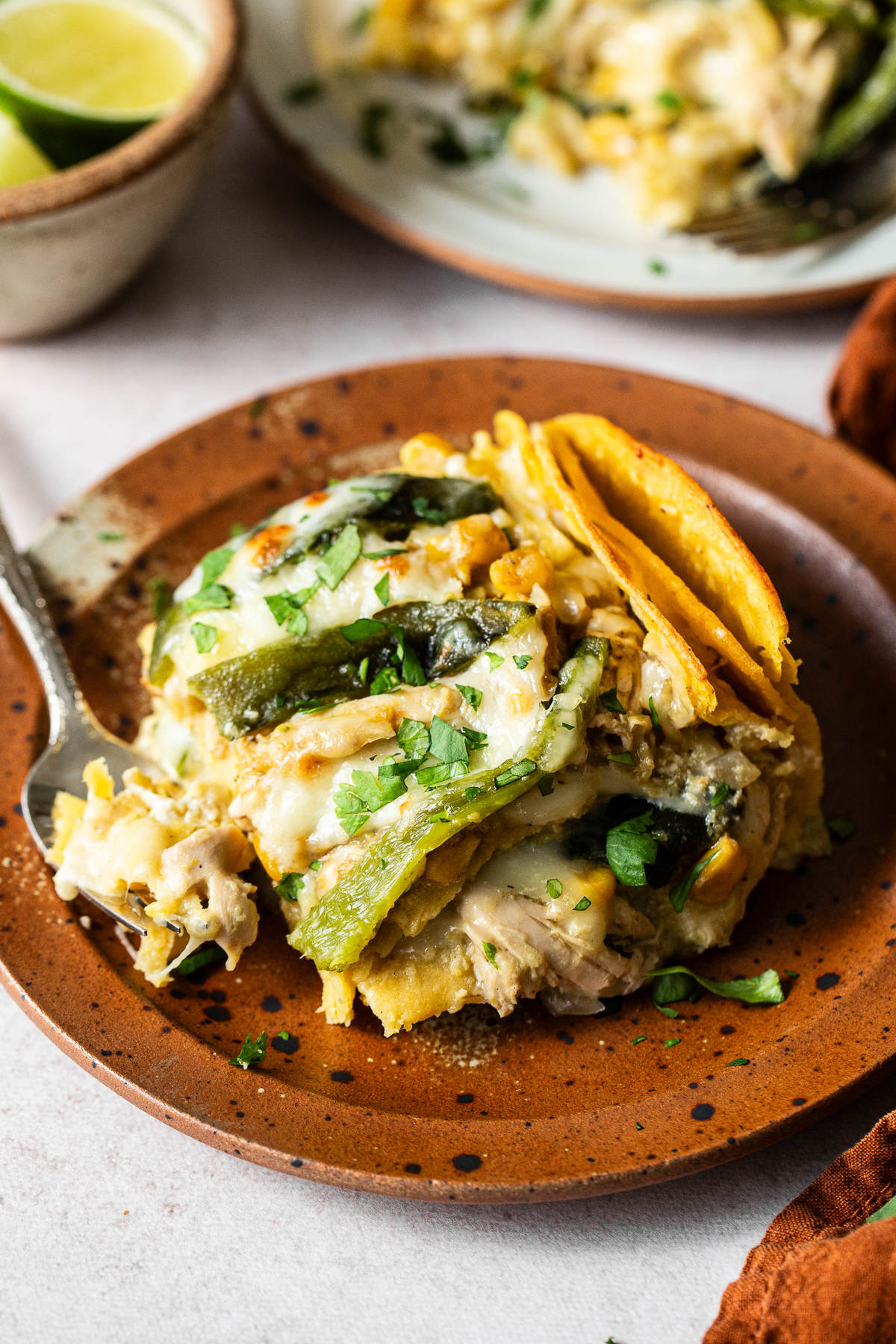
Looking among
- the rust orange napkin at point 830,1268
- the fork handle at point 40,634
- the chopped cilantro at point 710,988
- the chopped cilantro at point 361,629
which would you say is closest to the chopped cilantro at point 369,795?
the chopped cilantro at point 361,629

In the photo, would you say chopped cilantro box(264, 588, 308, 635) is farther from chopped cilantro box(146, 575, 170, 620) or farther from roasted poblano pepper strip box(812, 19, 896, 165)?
roasted poblano pepper strip box(812, 19, 896, 165)

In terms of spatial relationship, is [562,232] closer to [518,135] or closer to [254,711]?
[518,135]

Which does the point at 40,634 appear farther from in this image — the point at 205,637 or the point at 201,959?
the point at 201,959

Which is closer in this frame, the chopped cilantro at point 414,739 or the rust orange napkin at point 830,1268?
the rust orange napkin at point 830,1268

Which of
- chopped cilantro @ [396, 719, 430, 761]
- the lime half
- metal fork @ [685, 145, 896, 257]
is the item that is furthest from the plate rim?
chopped cilantro @ [396, 719, 430, 761]

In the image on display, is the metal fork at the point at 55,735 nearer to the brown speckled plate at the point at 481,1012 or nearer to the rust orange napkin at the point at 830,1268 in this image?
the brown speckled plate at the point at 481,1012

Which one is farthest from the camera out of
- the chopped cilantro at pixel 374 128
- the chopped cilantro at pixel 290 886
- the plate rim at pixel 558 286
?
the chopped cilantro at pixel 374 128

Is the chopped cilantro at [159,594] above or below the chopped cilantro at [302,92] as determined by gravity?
below
